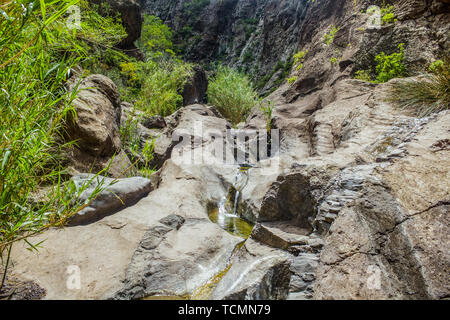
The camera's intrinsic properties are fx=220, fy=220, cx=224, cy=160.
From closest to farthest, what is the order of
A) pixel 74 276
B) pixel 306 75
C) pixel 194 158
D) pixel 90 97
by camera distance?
pixel 74 276
pixel 90 97
pixel 194 158
pixel 306 75

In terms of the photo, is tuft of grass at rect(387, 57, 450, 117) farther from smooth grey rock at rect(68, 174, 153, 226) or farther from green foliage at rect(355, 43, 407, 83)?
smooth grey rock at rect(68, 174, 153, 226)

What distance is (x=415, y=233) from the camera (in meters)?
1.22

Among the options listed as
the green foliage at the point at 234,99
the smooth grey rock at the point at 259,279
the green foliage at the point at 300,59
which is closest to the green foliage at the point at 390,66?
the green foliage at the point at 300,59

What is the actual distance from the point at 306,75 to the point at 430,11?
114 inches

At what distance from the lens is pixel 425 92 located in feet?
9.52

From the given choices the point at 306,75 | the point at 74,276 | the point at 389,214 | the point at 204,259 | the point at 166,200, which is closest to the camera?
the point at 389,214

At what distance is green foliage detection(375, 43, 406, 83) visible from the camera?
4.31 meters

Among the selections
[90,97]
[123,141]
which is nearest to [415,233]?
[90,97]

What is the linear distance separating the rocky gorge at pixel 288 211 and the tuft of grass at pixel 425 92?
127 millimetres

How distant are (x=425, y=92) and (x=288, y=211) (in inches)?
99.2

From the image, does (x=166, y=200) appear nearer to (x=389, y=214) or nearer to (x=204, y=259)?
(x=204, y=259)

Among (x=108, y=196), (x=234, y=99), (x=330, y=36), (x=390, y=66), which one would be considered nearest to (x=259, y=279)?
(x=108, y=196)

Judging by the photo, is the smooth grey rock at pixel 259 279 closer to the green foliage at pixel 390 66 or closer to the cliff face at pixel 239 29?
the green foliage at pixel 390 66

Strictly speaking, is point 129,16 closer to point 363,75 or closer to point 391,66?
point 363,75
